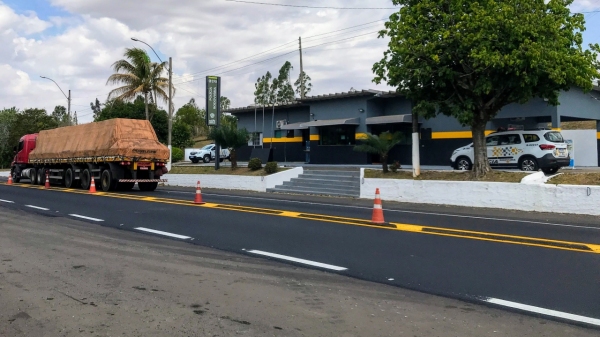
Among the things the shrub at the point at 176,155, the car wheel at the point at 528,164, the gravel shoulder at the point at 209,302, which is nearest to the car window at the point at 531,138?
the car wheel at the point at 528,164

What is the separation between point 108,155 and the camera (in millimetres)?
22875

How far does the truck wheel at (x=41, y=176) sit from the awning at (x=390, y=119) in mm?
17230

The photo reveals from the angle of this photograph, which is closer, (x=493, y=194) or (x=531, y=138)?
(x=493, y=194)

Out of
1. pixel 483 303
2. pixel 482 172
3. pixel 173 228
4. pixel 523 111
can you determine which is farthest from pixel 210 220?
pixel 523 111

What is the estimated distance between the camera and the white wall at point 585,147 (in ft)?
91.0

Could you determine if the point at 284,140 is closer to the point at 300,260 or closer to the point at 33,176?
the point at 33,176

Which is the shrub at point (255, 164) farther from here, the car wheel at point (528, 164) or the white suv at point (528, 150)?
the car wheel at point (528, 164)

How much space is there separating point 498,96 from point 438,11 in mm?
3420

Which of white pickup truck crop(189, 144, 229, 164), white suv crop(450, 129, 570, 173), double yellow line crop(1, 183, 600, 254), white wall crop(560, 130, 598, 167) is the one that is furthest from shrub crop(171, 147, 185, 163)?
double yellow line crop(1, 183, 600, 254)

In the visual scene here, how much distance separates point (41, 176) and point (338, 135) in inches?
644

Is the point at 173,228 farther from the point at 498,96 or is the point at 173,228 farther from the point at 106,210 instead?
the point at 498,96

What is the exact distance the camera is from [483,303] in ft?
20.5

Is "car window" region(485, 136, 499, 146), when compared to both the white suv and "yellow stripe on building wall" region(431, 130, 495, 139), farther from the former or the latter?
"yellow stripe on building wall" region(431, 130, 495, 139)

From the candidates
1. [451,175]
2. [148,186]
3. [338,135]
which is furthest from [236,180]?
[451,175]
